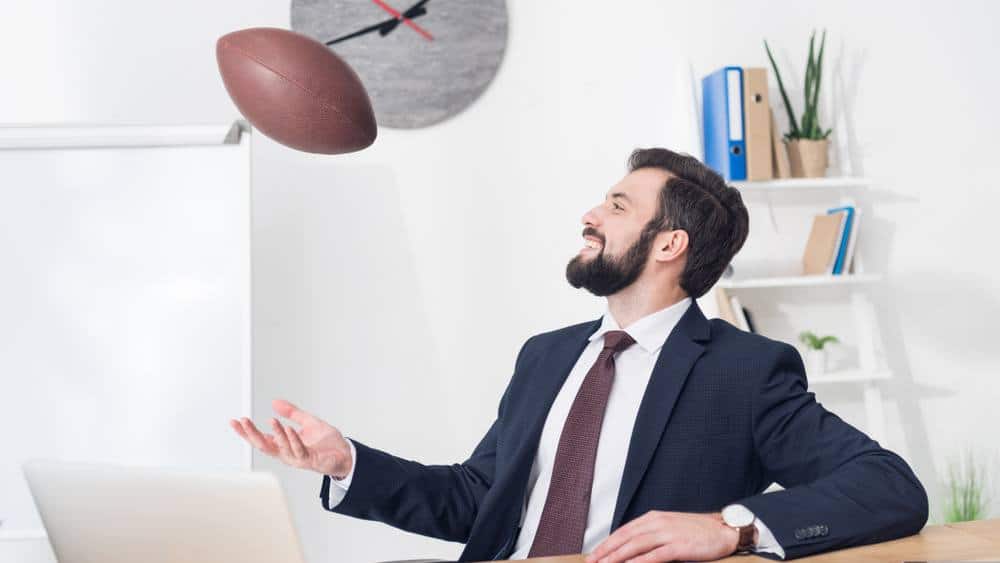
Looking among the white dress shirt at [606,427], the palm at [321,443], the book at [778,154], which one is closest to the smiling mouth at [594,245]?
the white dress shirt at [606,427]

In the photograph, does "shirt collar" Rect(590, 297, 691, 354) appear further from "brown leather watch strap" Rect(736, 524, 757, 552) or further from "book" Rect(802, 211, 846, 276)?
"book" Rect(802, 211, 846, 276)

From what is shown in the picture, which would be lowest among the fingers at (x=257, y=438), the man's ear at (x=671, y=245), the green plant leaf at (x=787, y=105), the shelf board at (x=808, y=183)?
the fingers at (x=257, y=438)

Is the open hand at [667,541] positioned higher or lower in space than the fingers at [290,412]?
lower

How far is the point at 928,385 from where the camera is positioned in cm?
311

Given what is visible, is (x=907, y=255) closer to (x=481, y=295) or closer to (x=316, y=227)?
(x=481, y=295)

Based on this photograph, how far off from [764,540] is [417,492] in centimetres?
65

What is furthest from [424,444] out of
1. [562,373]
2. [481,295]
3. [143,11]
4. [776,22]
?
[776,22]

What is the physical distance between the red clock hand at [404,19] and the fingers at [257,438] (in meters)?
1.68

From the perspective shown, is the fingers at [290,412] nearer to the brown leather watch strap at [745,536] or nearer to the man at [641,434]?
the man at [641,434]

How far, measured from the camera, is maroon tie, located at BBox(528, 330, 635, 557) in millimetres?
1604

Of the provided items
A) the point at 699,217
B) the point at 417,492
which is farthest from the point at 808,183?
the point at 417,492

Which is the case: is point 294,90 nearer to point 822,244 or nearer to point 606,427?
point 606,427

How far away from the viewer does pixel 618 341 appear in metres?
1.73

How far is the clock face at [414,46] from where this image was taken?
2.81m
